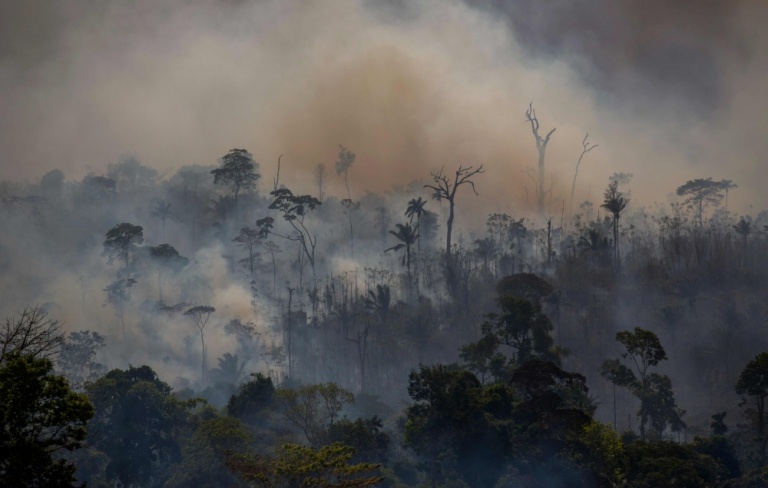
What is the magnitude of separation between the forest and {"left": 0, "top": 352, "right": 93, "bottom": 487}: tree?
71mm

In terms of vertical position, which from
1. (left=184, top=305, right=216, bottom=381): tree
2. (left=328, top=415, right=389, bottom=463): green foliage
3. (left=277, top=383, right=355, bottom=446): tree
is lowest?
(left=328, top=415, right=389, bottom=463): green foliage

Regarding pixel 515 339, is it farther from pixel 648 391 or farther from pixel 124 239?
pixel 124 239

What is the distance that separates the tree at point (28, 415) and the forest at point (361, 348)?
0.07 meters

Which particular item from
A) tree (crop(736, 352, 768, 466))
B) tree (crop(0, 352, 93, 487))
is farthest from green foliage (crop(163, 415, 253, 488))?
tree (crop(736, 352, 768, 466))

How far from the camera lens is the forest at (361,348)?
48.0 meters

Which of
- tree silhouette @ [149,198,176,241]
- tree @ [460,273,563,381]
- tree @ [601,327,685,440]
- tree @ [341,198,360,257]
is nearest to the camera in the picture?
tree @ [601,327,685,440]

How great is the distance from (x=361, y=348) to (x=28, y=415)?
8192 cm

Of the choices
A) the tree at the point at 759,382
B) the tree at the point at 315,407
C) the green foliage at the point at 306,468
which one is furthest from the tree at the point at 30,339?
the tree at the point at 759,382

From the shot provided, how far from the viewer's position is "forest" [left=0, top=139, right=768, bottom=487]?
48.0 m

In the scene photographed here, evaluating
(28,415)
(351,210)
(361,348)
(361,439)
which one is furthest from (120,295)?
(28,415)

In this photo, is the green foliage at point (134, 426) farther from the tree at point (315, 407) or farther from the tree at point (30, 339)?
the tree at point (30, 339)

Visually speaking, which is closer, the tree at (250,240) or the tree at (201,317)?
the tree at (201,317)

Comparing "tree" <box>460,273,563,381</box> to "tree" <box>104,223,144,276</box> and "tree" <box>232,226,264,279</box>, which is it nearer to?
"tree" <box>232,226,264,279</box>

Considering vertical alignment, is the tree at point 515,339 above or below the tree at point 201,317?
below
